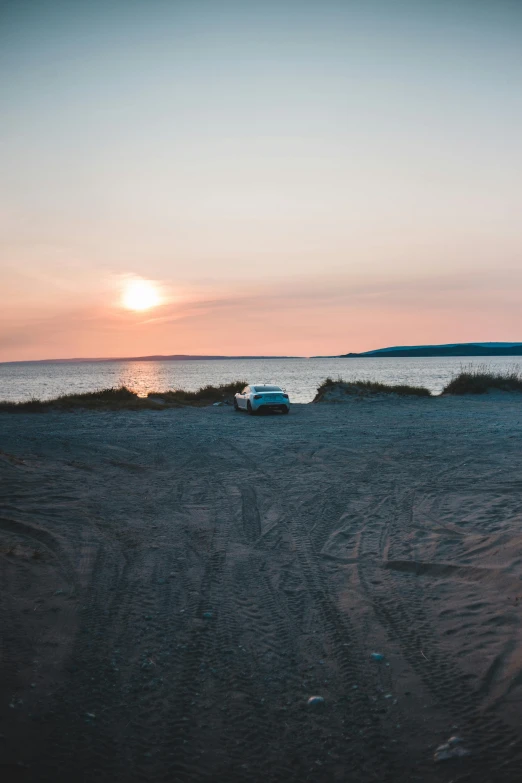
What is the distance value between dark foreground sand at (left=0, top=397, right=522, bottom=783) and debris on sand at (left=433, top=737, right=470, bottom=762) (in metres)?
0.04

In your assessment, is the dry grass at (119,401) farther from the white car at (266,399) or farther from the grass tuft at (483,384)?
the grass tuft at (483,384)

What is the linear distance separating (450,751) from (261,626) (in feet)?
6.65

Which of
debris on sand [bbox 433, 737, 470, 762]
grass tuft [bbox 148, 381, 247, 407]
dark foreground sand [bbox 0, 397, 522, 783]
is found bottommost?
debris on sand [bbox 433, 737, 470, 762]

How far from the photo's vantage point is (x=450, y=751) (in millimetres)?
3264

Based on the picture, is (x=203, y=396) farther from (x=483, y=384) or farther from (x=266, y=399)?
(x=483, y=384)

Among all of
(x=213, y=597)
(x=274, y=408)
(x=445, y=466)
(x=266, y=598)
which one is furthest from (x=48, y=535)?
(x=274, y=408)

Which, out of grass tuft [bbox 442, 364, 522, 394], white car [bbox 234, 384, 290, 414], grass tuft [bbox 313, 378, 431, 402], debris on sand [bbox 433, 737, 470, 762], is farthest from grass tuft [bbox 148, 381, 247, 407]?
debris on sand [bbox 433, 737, 470, 762]

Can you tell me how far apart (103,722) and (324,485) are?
7.34 metres

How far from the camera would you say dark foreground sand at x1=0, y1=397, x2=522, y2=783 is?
330 cm

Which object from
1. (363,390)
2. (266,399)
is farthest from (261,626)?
(363,390)

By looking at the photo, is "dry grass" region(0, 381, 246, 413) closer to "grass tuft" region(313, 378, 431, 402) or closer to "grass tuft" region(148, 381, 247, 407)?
"grass tuft" region(148, 381, 247, 407)

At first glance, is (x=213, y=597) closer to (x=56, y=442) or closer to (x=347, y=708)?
(x=347, y=708)

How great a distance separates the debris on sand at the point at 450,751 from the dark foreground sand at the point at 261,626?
4 cm

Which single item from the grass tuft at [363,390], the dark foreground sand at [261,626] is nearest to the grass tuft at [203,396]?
the grass tuft at [363,390]
